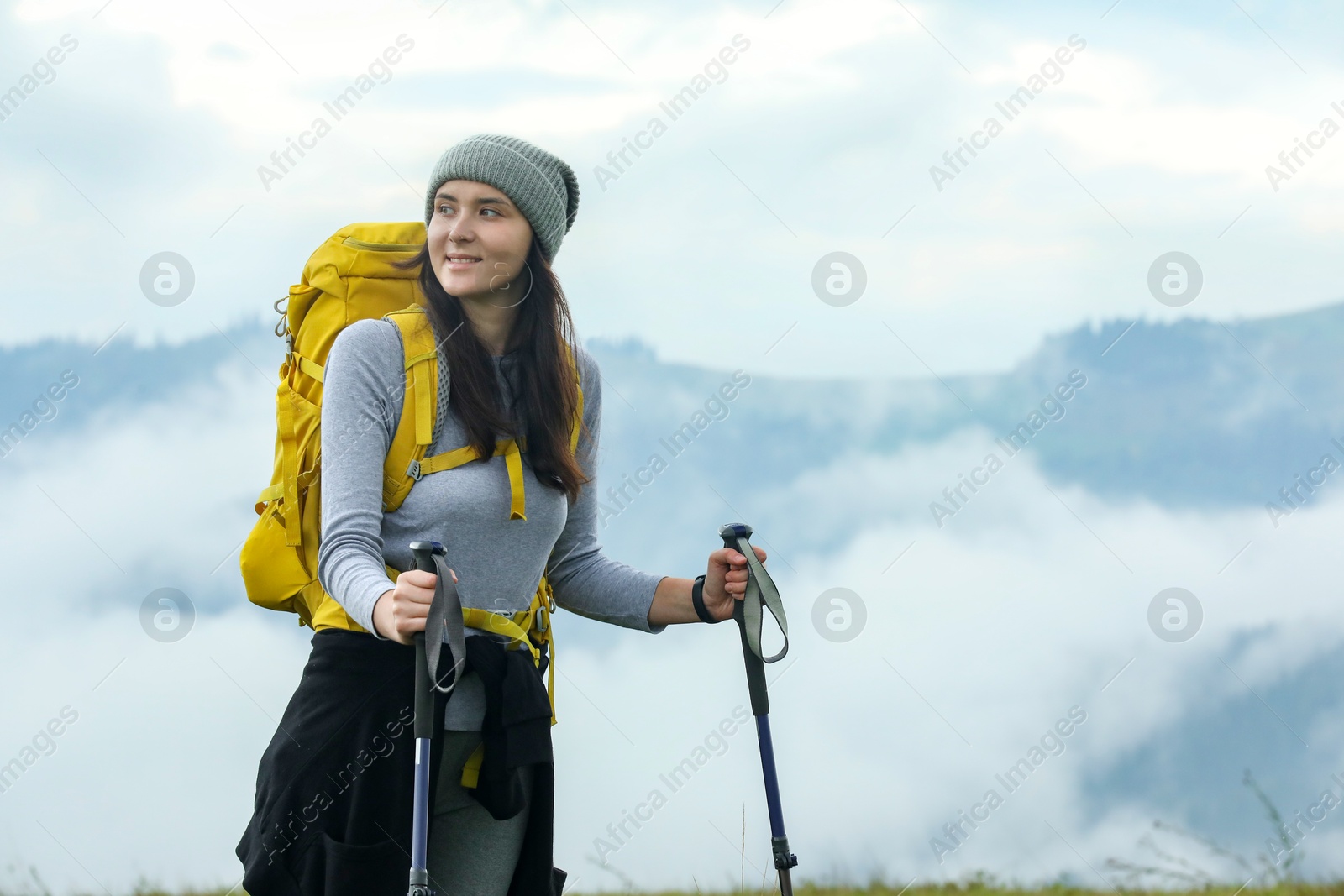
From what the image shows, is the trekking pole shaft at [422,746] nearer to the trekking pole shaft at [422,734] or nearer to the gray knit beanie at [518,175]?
the trekking pole shaft at [422,734]

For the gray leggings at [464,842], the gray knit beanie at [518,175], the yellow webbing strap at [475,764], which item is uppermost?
the gray knit beanie at [518,175]

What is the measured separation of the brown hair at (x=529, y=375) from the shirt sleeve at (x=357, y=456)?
0.15 meters

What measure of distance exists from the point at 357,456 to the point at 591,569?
853mm

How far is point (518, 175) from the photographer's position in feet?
9.62

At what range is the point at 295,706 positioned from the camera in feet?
8.79

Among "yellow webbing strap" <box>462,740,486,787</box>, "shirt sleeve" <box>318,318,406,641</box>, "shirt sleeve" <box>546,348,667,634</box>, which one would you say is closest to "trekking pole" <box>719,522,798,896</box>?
"shirt sleeve" <box>546,348,667,634</box>

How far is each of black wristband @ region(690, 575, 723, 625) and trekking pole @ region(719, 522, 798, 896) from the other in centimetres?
8

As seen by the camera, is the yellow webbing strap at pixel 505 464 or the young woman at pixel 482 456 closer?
the young woman at pixel 482 456

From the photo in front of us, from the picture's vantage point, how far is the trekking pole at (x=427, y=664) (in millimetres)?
2375

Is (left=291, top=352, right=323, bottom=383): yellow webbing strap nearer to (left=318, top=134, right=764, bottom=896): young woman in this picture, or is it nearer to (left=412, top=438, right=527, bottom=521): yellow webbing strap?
(left=318, top=134, right=764, bottom=896): young woman

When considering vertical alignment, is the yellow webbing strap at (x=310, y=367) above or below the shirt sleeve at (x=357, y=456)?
above

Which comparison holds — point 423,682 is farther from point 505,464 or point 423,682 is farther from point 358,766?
point 505,464

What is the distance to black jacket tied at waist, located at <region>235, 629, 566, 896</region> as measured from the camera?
8.46 ft

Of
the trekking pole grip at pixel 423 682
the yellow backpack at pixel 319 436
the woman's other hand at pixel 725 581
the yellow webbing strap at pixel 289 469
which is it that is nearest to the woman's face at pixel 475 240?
the yellow backpack at pixel 319 436
